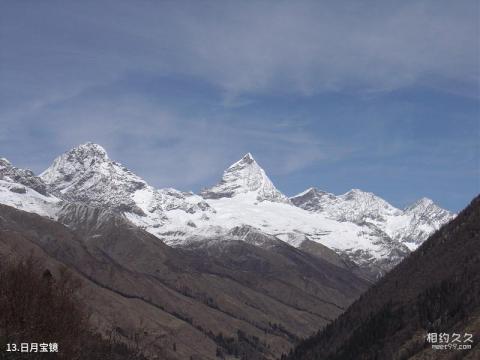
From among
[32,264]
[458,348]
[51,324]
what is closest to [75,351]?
[51,324]

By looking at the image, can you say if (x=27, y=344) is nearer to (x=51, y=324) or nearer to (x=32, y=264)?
(x=51, y=324)

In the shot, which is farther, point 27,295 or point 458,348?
point 458,348

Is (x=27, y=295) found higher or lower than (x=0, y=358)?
higher

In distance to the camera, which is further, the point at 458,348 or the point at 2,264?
the point at 458,348

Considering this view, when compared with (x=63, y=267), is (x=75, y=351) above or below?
below

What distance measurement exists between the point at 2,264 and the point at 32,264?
6.00 meters

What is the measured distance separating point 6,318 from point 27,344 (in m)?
3.64

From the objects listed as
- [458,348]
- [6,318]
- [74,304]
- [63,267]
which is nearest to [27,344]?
[6,318]

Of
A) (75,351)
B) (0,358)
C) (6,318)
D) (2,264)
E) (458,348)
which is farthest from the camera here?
(458,348)

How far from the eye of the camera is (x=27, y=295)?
74.7m

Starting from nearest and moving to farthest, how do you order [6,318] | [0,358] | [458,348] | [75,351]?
1. [0,358]
2. [6,318]
3. [75,351]
4. [458,348]

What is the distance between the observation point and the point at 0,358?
66875mm

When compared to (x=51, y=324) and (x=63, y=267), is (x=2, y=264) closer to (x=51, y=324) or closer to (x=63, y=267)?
(x=63, y=267)

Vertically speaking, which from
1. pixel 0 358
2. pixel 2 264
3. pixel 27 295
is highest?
pixel 2 264
